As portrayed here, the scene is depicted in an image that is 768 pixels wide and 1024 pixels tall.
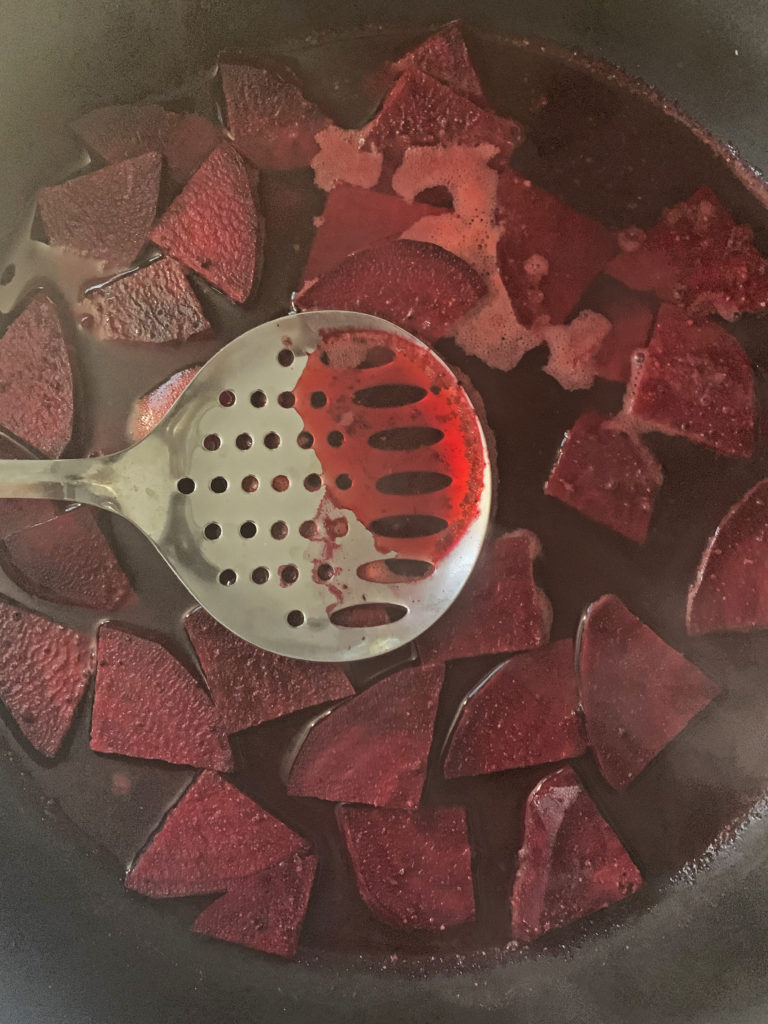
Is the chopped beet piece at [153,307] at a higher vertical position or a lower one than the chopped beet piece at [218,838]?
higher

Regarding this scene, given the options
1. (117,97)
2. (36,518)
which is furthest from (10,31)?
(36,518)

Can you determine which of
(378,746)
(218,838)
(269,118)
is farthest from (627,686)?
(269,118)

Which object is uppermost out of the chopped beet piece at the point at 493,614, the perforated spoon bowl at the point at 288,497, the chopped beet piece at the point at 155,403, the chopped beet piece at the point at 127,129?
the chopped beet piece at the point at 127,129

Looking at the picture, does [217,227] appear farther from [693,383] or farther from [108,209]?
[693,383]

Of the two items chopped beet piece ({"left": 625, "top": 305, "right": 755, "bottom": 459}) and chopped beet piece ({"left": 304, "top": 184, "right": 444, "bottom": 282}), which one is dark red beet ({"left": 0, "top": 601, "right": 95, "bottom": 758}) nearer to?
chopped beet piece ({"left": 304, "top": 184, "right": 444, "bottom": 282})

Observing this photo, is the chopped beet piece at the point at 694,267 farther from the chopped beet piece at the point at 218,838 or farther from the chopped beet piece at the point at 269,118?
the chopped beet piece at the point at 218,838

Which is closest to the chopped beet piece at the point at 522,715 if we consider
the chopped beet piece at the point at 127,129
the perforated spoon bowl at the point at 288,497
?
the perforated spoon bowl at the point at 288,497
